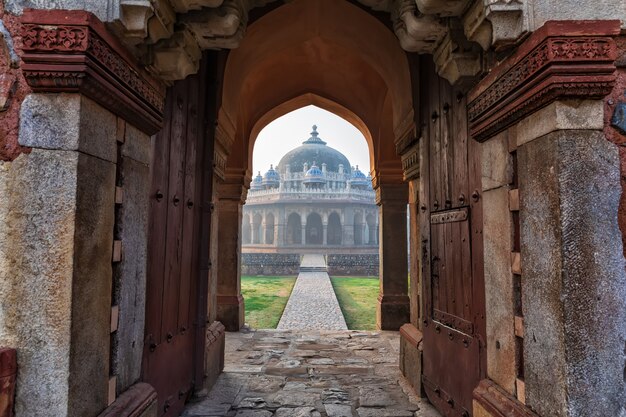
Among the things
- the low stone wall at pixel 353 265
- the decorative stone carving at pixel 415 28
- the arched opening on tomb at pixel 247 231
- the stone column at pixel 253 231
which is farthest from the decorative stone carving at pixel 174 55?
the arched opening on tomb at pixel 247 231

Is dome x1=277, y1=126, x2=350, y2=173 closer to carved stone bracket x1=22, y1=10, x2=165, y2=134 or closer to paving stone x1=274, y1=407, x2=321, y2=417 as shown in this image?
paving stone x1=274, y1=407, x2=321, y2=417

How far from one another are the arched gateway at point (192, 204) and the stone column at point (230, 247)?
3.65 metres

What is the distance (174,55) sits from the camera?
239 centimetres

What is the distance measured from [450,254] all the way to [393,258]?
14.4 feet

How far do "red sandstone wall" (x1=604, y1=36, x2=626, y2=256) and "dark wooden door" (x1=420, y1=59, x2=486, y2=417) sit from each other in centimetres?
93

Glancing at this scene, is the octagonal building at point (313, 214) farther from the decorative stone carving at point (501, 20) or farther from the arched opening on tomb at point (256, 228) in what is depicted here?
the decorative stone carving at point (501, 20)

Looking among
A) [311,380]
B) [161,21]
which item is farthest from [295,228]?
Result: [161,21]

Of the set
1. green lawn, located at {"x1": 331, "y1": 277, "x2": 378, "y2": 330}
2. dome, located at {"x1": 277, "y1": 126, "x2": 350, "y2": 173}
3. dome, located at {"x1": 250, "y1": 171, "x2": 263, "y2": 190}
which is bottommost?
green lawn, located at {"x1": 331, "y1": 277, "x2": 378, "y2": 330}

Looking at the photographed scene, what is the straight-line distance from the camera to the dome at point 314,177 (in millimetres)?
37625

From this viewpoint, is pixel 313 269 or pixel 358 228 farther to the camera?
pixel 358 228

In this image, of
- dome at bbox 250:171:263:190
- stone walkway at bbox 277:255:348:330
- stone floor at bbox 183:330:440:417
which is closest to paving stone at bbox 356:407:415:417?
stone floor at bbox 183:330:440:417

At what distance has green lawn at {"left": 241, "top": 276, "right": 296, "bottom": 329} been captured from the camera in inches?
330

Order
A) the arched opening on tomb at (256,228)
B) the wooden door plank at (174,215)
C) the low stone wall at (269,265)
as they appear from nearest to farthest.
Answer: the wooden door plank at (174,215)
the low stone wall at (269,265)
the arched opening on tomb at (256,228)

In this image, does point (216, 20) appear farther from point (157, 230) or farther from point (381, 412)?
point (381, 412)
